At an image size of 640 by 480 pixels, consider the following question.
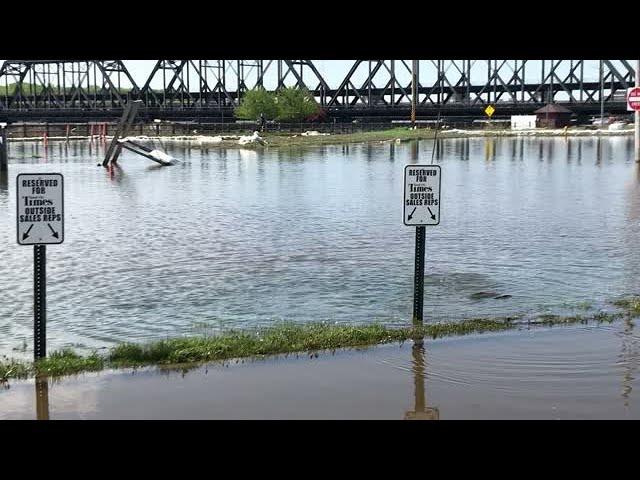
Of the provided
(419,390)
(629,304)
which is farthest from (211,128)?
(419,390)

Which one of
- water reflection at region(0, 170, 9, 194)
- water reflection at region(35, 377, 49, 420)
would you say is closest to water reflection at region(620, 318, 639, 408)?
water reflection at region(35, 377, 49, 420)

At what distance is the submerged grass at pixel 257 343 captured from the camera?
912 cm

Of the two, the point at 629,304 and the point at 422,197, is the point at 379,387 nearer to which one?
the point at 422,197

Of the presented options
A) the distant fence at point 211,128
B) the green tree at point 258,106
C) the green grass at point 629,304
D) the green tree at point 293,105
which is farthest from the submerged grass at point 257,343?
the green tree at point 293,105

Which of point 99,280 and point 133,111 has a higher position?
point 133,111

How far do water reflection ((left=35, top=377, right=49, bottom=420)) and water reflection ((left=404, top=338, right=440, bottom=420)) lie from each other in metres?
2.79

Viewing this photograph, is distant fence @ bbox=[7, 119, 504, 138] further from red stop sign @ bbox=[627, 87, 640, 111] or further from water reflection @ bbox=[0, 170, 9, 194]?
red stop sign @ bbox=[627, 87, 640, 111]

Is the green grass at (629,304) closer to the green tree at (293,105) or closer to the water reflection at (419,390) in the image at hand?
the water reflection at (419,390)
